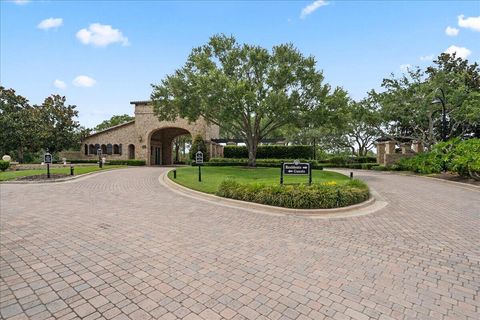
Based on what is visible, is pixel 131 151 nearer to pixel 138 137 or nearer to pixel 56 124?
pixel 138 137

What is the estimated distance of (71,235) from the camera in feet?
20.1

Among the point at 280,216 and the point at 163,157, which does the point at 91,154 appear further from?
the point at 280,216

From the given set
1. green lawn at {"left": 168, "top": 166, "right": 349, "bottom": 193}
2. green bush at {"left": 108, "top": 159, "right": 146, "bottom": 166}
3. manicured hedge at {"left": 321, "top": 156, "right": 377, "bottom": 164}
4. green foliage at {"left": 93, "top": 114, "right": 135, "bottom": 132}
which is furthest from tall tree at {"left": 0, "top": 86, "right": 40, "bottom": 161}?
manicured hedge at {"left": 321, "top": 156, "right": 377, "bottom": 164}

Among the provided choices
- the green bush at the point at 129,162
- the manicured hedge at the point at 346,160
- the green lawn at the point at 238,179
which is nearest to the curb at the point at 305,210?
the green lawn at the point at 238,179

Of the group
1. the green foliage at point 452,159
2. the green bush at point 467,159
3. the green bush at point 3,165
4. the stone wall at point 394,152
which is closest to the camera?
the green bush at point 467,159

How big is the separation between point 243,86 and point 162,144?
24079 millimetres

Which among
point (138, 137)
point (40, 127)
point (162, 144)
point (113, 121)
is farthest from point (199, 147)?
point (113, 121)

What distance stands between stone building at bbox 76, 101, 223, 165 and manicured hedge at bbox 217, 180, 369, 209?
22098 mm

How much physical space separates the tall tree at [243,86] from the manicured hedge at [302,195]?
1012 centimetres

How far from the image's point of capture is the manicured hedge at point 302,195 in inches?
361

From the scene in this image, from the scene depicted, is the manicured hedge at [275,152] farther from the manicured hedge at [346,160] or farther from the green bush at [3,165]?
the green bush at [3,165]

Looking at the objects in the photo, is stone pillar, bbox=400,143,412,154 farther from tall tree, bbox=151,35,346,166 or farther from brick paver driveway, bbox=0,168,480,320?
brick paver driveway, bbox=0,168,480,320

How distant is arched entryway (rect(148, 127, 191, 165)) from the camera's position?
35281 millimetres

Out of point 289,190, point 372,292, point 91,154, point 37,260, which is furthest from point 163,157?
point 372,292
